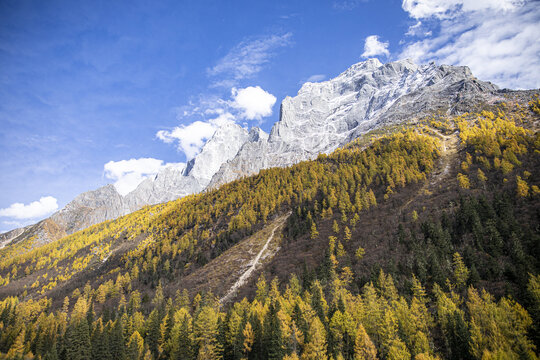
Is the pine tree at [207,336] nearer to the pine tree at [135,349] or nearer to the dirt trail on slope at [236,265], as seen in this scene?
the pine tree at [135,349]

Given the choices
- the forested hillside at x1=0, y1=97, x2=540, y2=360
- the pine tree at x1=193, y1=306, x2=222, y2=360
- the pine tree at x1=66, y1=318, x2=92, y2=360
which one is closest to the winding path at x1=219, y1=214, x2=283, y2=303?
the forested hillside at x1=0, y1=97, x2=540, y2=360

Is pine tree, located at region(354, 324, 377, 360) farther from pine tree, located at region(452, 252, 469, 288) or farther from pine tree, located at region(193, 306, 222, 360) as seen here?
pine tree, located at region(452, 252, 469, 288)

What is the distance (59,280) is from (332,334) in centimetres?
20641

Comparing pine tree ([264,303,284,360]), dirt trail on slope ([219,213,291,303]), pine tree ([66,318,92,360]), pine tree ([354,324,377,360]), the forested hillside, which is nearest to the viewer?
pine tree ([354,324,377,360])

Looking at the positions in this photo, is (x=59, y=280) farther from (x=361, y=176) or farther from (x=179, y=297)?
(x=361, y=176)

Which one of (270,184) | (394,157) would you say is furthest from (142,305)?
(394,157)

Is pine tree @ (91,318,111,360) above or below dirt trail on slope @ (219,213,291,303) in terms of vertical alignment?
below

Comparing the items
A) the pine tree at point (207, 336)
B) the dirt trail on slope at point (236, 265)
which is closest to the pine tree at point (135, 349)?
the pine tree at point (207, 336)

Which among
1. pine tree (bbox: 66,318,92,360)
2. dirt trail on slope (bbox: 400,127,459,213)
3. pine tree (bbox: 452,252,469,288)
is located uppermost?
dirt trail on slope (bbox: 400,127,459,213)

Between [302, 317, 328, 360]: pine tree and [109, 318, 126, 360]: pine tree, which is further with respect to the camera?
[109, 318, 126, 360]: pine tree

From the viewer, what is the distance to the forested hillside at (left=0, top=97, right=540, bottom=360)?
2009 inches

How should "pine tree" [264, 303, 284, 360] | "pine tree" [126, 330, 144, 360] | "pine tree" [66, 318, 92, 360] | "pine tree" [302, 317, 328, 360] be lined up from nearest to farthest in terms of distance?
"pine tree" [302, 317, 328, 360], "pine tree" [264, 303, 284, 360], "pine tree" [126, 330, 144, 360], "pine tree" [66, 318, 92, 360]

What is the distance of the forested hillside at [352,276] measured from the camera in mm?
51031

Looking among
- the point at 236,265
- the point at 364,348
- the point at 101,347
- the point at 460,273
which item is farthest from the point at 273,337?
the point at 236,265
